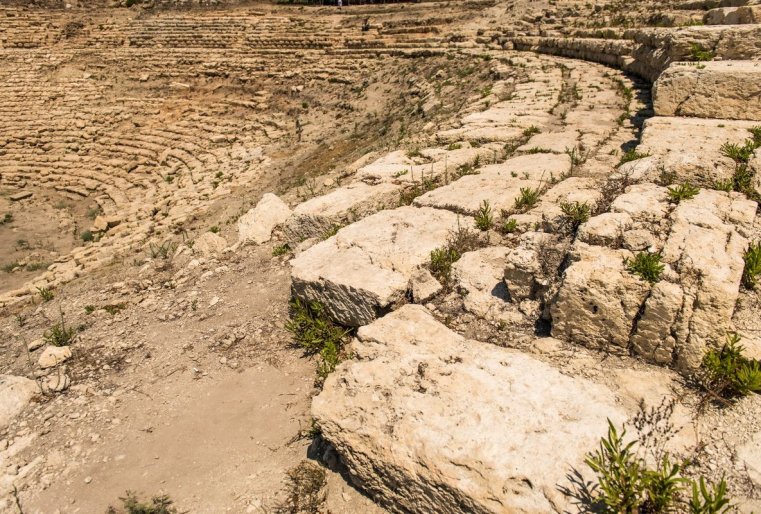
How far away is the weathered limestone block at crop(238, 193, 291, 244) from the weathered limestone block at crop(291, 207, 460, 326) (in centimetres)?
177

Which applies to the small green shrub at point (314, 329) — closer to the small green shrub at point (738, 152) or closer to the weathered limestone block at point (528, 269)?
the weathered limestone block at point (528, 269)

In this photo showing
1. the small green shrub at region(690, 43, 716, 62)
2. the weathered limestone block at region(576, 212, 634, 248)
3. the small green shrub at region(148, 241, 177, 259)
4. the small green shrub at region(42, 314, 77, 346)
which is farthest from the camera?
the small green shrub at region(690, 43, 716, 62)

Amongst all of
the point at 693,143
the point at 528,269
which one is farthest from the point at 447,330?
the point at 693,143

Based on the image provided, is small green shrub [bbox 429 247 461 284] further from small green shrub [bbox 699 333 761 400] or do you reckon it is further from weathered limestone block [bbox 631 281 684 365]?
small green shrub [bbox 699 333 761 400]

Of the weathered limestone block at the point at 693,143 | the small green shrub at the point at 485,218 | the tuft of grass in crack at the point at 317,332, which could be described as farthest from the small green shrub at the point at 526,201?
the tuft of grass in crack at the point at 317,332

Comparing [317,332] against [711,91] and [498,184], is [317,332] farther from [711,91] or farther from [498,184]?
[711,91]

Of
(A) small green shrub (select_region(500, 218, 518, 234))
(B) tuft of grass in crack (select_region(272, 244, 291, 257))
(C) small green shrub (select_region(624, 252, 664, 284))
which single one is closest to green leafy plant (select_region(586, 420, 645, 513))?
(C) small green shrub (select_region(624, 252, 664, 284))

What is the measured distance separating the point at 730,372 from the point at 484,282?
1661 millimetres

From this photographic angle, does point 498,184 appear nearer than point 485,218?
No

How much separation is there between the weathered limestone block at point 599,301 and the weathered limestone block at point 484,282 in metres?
0.50

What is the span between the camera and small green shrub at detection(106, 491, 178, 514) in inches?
108

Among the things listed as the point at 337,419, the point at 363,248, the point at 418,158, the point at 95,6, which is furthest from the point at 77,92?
the point at 337,419

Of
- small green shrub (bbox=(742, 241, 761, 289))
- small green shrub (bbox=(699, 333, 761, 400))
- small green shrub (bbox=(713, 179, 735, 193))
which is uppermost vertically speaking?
small green shrub (bbox=(713, 179, 735, 193))

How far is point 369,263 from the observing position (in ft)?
13.2
